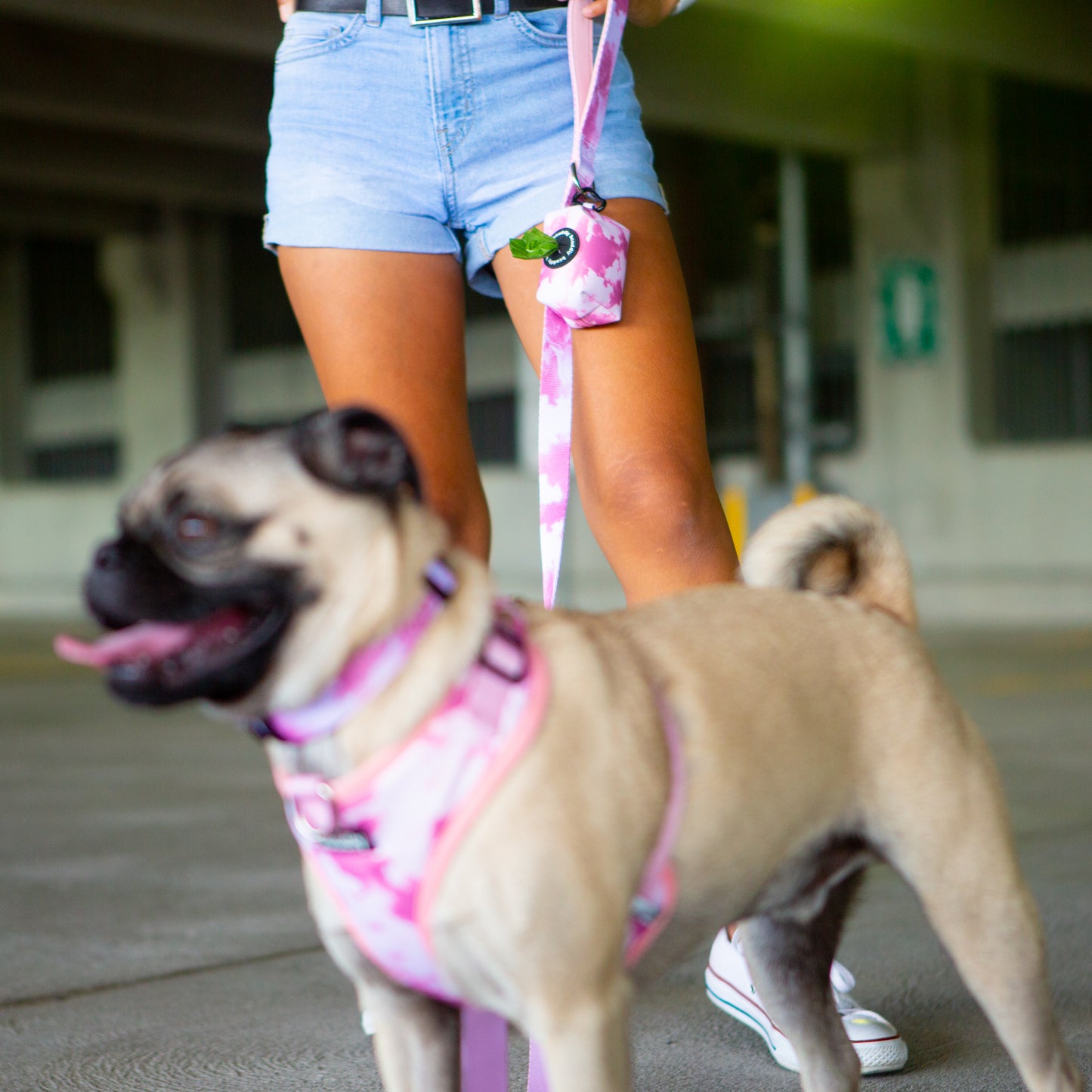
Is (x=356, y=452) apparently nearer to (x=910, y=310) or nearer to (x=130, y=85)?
(x=130, y=85)

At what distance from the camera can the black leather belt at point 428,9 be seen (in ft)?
7.63

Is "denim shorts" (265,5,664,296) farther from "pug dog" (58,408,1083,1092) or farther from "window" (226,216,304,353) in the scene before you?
"window" (226,216,304,353)

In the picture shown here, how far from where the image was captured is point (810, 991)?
2.03 meters

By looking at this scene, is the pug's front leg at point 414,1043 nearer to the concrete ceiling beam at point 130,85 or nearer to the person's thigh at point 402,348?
the person's thigh at point 402,348

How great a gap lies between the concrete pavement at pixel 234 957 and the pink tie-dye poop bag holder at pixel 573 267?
856mm

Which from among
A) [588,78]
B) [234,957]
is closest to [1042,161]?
[588,78]

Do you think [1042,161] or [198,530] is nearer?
[198,530]

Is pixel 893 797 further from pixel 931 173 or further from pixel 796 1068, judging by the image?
pixel 931 173

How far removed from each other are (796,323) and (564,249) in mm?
13619

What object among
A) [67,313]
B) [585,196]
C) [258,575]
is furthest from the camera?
[67,313]

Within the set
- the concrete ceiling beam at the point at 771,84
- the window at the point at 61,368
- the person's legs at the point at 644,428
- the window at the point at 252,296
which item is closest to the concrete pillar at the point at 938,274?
the concrete ceiling beam at the point at 771,84

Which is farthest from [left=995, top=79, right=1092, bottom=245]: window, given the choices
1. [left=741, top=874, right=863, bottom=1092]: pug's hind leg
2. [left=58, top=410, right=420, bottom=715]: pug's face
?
[left=58, top=410, right=420, bottom=715]: pug's face

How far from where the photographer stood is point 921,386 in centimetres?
1550

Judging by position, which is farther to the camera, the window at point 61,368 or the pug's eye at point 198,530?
the window at point 61,368
